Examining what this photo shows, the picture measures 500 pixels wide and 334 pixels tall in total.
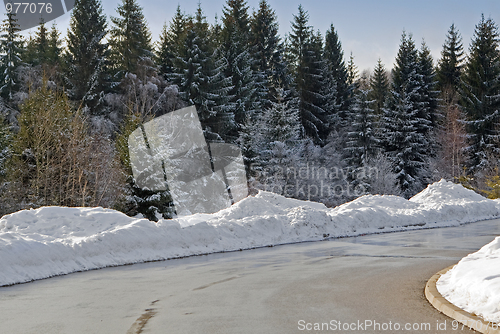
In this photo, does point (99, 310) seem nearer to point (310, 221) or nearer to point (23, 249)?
point (23, 249)

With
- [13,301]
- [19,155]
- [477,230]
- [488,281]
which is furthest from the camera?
[19,155]

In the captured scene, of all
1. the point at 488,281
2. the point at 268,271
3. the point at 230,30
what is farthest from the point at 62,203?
the point at 230,30

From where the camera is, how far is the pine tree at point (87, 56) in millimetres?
44938

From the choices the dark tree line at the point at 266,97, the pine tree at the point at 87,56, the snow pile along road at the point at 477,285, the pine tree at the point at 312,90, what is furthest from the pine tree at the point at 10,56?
the snow pile along road at the point at 477,285

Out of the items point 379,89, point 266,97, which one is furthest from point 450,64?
point 266,97

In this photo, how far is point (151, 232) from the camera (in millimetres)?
14664

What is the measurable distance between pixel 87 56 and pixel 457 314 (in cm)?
4493

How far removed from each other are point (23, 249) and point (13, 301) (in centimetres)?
305

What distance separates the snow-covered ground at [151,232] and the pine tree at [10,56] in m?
34.9

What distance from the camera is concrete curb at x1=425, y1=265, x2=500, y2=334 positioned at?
19.4 feet

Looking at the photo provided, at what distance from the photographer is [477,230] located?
68.9 ft

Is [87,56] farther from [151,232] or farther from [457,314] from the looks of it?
[457,314]

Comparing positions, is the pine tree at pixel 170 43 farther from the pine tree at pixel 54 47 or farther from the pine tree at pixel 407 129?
the pine tree at pixel 407 129

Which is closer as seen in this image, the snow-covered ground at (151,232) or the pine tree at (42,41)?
the snow-covered ground at (151,232)
